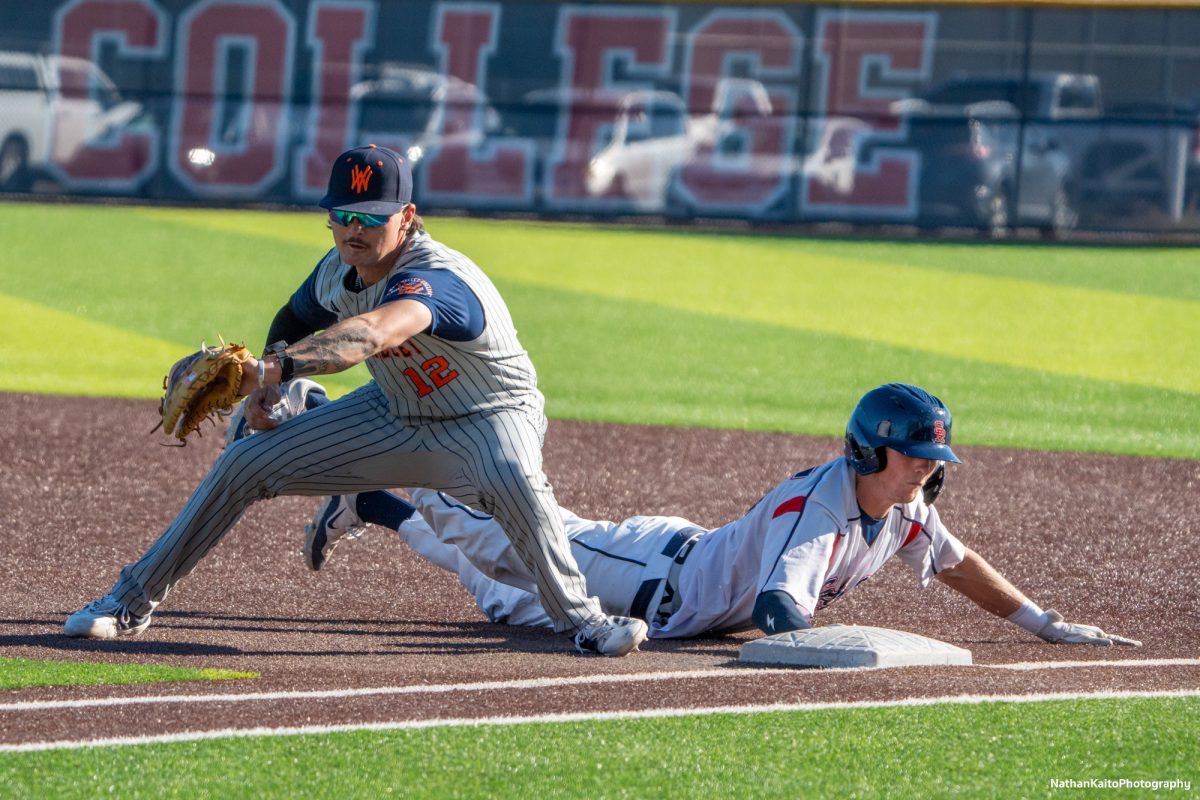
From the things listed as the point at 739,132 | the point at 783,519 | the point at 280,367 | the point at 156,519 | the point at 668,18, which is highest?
the point at 668,18

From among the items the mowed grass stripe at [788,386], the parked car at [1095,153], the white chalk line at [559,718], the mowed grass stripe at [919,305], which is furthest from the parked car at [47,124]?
the white chalk line at [559,718]

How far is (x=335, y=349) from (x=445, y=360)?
2.27 feet

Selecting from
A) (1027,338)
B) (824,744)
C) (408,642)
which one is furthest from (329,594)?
(1027,338)

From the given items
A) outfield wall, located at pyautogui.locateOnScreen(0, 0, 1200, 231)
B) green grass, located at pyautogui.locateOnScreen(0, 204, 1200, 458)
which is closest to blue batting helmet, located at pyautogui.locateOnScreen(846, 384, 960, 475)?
green grass, located at pyautogui.locateOnScreen(0, 204, 1200, 458)

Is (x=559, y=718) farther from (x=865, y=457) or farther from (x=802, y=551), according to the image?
(x=865, y=457)

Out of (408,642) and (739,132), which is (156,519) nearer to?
(408,642)

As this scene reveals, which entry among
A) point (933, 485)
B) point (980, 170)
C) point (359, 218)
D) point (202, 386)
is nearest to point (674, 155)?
point (980, 170)

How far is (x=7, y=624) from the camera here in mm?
5398

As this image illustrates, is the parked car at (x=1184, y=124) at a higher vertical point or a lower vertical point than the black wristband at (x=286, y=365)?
higher

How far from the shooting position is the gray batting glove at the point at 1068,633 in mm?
5441

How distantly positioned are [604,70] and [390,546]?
13.3 metres

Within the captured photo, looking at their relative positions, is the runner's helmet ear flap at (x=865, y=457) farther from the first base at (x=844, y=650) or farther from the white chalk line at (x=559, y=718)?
the white chalk line at (x=559, y=718)

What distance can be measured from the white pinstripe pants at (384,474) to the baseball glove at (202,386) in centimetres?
34

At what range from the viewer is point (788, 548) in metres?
5.01
